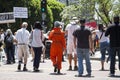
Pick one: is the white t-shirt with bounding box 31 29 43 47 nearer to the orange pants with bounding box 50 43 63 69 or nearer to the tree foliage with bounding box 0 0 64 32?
the orange pants with bounding box 50 43 63 69

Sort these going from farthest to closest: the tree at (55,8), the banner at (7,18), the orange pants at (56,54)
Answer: the tree at (55,8) < the banner at (7,18) < the orange pants at (56,54)

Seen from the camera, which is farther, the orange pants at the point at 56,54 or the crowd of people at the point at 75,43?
the orange pants at the point at 56,54

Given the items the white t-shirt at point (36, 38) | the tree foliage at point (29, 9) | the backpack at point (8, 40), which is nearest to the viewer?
the white t-shirt at point (36, 38)

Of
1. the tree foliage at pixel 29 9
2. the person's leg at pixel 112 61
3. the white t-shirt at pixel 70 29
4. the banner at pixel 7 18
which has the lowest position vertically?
the person's leg at pixel 112 61

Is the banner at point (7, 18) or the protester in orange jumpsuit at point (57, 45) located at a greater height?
the banner at point (7, 18)

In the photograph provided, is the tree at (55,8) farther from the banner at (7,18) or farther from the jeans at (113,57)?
the jeans at (113,57)

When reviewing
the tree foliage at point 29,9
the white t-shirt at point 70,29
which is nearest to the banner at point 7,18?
the white t-shirt at point 70,29

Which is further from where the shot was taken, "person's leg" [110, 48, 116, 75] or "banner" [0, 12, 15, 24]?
"banner" [0, 12, 15, 24]

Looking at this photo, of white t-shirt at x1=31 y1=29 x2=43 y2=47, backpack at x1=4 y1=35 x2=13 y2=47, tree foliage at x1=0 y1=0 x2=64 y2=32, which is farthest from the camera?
tree foliage at x1=0 y1=0 x2=64 y2=32

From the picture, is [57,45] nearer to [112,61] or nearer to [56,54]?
[56,54]

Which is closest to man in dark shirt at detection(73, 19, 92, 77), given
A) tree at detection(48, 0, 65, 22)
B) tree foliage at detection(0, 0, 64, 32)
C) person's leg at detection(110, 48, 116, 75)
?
person's leg at detection(110, 48, 116, 75)

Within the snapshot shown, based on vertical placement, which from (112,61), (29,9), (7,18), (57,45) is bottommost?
(112,61)

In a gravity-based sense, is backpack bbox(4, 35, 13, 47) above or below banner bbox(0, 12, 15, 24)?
below

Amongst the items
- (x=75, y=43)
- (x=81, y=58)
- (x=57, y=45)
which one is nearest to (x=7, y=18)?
(x=57, y=45)
